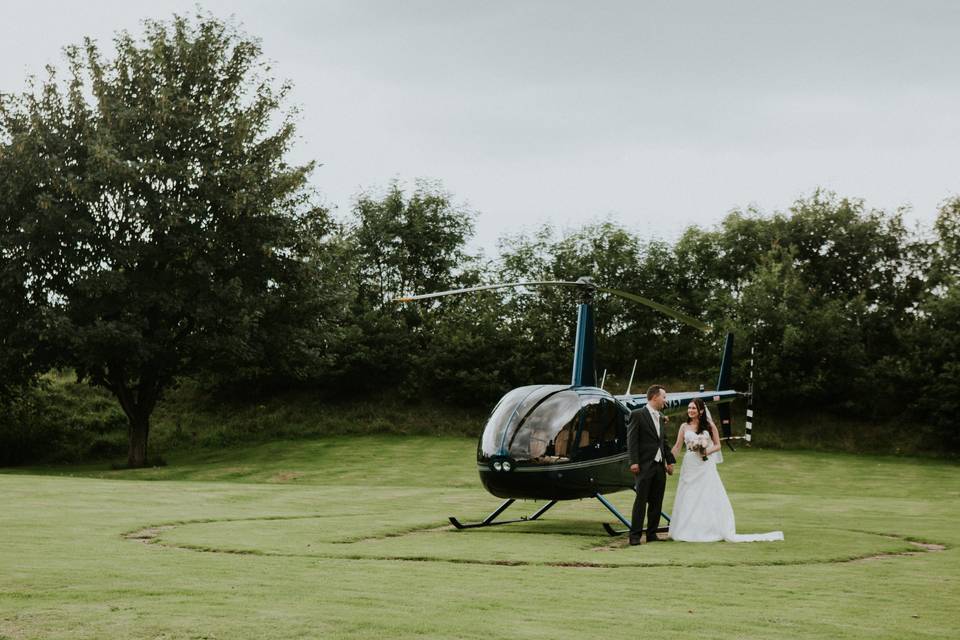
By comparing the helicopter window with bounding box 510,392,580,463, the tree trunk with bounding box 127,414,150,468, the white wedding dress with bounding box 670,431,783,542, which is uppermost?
the helicopter window with bounding box 510,392,580,463

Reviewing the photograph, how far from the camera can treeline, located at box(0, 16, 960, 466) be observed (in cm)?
3675

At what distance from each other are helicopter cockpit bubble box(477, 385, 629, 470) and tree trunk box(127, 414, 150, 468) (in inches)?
1082

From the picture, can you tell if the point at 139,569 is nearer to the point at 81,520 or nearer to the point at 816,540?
the point at 81,520

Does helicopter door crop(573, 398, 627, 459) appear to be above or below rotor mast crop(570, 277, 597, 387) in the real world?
below

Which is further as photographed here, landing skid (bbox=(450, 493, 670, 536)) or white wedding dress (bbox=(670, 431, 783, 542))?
landing skid (bbox=(450, 493, 670, 536))

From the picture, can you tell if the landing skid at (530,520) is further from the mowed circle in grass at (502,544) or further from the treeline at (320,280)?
the treeline at (320,280)

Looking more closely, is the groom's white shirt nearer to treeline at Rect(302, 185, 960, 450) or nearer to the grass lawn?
the grass lawn

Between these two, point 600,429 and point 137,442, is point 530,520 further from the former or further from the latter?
point 137,442

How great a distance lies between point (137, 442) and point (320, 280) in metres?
9.91

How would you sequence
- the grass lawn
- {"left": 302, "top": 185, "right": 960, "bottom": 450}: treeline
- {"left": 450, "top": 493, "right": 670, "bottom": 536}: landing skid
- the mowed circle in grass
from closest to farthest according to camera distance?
the grass lawn < the mowed circle in grass < {"left": 450, "top": 493, "right": 670, "bottom": 536}: landing skid < {"left": 302, "top": 185, "right": 960, "bottom": 450}: treeline

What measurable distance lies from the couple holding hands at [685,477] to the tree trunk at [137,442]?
97.8 ft

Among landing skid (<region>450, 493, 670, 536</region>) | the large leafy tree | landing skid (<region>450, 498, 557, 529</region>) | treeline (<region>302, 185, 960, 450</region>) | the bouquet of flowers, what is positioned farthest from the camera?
treeline (<region>302, 185, 960, 450</region>)

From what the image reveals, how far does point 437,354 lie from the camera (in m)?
49.5

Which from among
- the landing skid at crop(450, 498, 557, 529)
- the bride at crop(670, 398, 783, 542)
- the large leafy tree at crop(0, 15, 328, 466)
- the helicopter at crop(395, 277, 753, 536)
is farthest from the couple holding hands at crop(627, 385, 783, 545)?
the large leafy tree at crop(0, 15, 328, 466)
